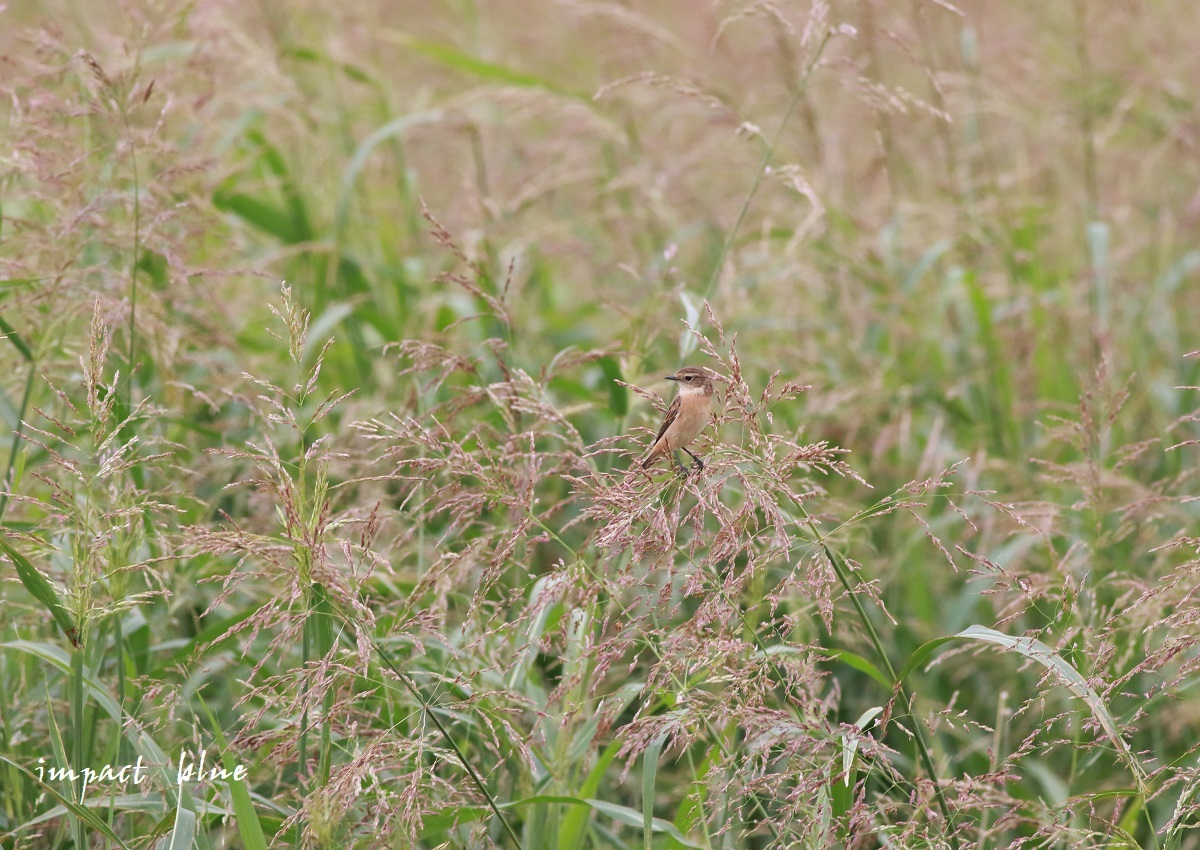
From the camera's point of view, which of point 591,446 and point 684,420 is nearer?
point 591,446

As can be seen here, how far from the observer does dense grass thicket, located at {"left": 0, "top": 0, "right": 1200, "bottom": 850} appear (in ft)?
7.53

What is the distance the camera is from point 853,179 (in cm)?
725

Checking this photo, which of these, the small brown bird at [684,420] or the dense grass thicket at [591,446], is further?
the small brown bird at [684,420]

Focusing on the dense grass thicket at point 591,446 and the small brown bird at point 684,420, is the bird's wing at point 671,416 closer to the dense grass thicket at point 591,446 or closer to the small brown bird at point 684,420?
the small brown bird at point 684,420

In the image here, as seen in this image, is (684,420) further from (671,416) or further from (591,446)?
(591,446)

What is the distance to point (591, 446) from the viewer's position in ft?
8.24

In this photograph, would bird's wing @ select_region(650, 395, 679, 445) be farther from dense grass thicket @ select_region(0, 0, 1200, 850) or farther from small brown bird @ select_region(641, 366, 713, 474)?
dense grass thicket @ select_region(0, 0, 1200, 850)

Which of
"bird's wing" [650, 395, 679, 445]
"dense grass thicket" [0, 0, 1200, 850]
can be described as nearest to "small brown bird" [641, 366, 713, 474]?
"bird's wing" [650, 395, 679, 445]

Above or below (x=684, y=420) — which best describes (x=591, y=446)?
above

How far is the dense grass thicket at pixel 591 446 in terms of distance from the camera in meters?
2.29

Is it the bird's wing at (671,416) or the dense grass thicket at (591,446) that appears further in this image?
the bird's wing at (671,416)

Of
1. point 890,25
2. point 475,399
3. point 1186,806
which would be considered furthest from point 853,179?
point 1186,806

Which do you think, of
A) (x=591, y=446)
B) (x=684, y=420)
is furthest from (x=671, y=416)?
(x=591, y=446)

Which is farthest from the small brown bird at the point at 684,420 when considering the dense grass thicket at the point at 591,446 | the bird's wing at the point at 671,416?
the dense grass thicket at the point at 591,446
